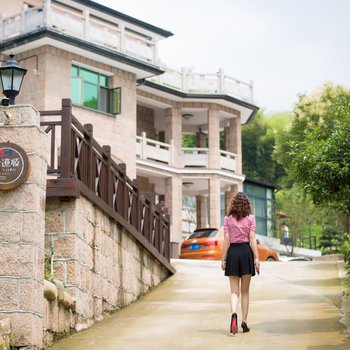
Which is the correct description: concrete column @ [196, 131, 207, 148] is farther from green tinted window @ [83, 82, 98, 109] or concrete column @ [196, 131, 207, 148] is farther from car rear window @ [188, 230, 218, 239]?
car rear window @ [188, 230, 218, 239]

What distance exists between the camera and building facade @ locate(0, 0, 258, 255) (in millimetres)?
26812

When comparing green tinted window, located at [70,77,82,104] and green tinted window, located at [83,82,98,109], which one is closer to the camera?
green tinted window, located at [70,77,82,104]

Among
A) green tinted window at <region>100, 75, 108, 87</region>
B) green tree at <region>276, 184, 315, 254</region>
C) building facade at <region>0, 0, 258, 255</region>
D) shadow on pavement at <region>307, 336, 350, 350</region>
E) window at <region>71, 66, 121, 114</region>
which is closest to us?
shadow on pavement at <region>307, 336, 350, 350</region>

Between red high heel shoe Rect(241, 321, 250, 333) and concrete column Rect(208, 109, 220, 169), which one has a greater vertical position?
concrete column Rect(208, 109, 220, 169)

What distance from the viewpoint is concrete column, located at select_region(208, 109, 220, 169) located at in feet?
118

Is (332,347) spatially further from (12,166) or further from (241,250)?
(12,166)

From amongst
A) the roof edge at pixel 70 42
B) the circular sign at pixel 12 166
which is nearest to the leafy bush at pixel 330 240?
the roof edge at pixel 70 42

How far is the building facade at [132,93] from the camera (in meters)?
26.8

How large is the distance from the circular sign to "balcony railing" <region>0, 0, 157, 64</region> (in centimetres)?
1732

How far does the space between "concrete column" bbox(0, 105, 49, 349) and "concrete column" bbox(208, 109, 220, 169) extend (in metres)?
26.4

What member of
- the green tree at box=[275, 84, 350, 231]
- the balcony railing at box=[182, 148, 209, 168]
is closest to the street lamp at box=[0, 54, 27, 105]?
the green tree at box=[275, 84, 350, 231]

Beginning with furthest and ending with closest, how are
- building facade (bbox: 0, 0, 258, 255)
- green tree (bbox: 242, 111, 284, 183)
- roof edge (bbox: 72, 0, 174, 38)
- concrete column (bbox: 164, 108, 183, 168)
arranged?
green tree (bbox: 242, 111, 284, 183)
concrete column (bbox: 164, 108, 183, 168)
roof edge (bbox: 72, 0, 174, 38)
building facade (bbox: 0, 0, 258, 255)

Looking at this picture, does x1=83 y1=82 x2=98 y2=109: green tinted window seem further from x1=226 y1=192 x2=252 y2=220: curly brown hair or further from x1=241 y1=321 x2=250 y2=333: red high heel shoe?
x1=241 y1=321 x2=250 y2=333: red high heel shoe

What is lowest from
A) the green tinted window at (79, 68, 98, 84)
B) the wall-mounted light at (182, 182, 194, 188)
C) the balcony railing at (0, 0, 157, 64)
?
the wall-mounted light at (182, 182, 194, 188)
